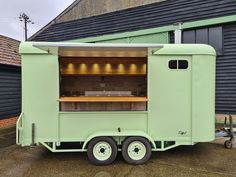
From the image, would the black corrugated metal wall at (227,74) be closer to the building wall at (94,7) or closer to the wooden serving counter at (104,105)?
the building wall at (94,7)

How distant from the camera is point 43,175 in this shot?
4445 mm

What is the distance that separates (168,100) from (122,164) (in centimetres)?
183

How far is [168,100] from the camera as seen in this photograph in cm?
506

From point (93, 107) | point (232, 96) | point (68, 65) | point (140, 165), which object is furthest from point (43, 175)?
point (232, 96)

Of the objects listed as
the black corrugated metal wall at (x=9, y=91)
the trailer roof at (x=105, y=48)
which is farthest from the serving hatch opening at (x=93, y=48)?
the black corrugated metal wall at (x=9, y=91)

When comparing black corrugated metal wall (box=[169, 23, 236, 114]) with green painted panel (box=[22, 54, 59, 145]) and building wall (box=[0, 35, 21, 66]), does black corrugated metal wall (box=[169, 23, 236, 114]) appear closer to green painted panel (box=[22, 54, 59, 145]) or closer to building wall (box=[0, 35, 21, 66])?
green painted panel (box=[22, 54, 59, 145])

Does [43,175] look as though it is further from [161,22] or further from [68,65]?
[161,22]

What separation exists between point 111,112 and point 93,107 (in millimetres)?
450

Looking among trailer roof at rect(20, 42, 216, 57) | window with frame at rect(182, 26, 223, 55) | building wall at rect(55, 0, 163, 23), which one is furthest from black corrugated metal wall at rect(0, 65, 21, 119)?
window with frame at rect(182, 26, 223, 55)

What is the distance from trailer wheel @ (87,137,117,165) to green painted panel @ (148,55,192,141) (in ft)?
3.21

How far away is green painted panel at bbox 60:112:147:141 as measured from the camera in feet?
16.5

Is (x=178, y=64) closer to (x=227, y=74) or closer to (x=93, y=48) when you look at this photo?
(x=93, y=48)

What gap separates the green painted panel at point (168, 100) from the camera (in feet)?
16.5

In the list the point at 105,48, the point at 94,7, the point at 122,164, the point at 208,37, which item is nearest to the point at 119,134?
the point at 122,164
